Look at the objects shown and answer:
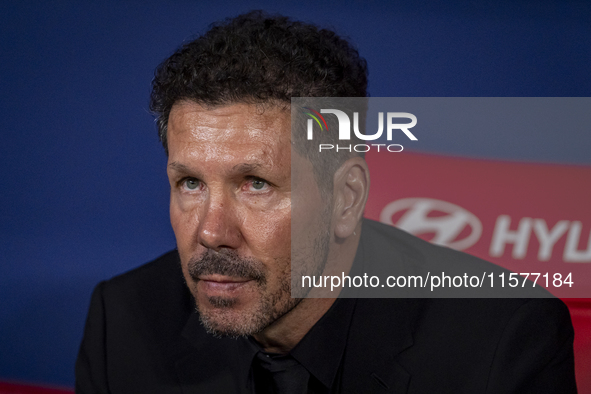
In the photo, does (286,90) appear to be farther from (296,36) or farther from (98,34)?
(98,34)

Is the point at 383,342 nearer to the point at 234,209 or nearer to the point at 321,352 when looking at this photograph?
the point at 321,352

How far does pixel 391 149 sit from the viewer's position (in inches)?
90.5

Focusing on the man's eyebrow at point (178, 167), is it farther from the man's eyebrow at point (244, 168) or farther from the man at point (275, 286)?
the man's eyebrow at point (244, 168)

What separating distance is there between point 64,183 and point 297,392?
1574mm

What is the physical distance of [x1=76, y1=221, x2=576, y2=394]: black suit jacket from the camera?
1.41m

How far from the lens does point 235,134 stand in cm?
124

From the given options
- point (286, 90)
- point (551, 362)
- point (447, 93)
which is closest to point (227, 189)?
point (286, 90)

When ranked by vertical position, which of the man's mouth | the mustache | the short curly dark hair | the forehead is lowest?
the man's mouth

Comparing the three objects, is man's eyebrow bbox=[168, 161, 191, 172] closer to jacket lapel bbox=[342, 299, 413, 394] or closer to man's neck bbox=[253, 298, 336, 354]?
man's neck bbox=[253, 298, 336, 354]

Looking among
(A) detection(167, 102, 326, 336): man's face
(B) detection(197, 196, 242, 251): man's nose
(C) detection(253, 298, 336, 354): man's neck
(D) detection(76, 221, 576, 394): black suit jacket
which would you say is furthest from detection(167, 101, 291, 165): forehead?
(D) detection(76, 221, 576, 394): black suit jacket

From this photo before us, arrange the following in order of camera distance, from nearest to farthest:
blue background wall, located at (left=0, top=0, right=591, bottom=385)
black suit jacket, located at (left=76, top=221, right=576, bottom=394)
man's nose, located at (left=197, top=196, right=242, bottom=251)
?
man's nose, located at (left=197, top=196, right=242, bottom=251) < black suit jacket, located at (left=76, top=221, right=576, bottom=394) < blue background wall, located at (left=0, top=0, right=591, bottom=385)

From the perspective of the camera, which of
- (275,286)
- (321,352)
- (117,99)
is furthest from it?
(117,99)

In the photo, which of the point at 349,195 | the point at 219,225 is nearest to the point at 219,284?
the point at 219,225

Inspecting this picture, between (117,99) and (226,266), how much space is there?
140 cm
